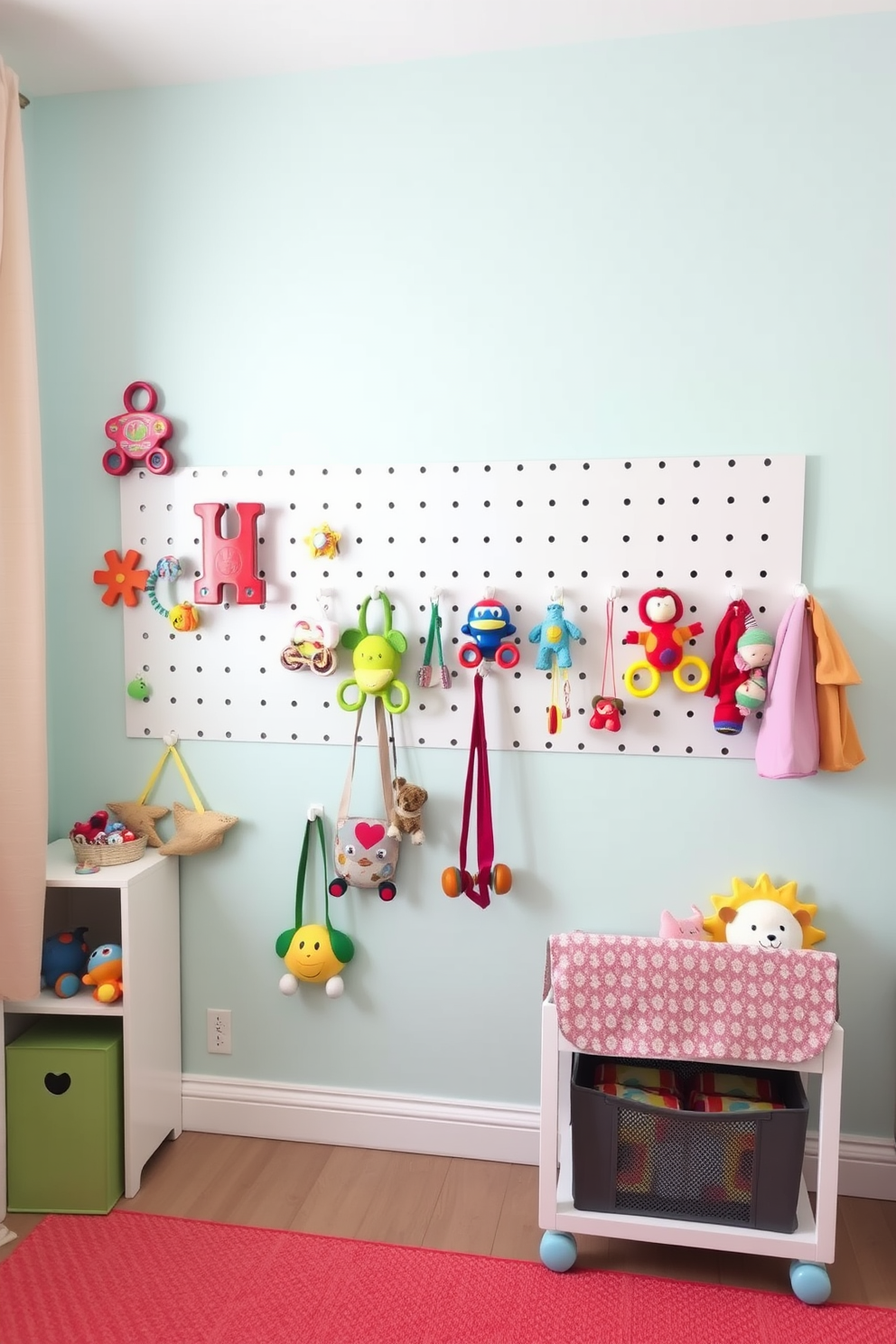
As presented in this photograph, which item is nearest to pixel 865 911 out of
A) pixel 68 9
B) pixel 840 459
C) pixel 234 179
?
pixel 840 459

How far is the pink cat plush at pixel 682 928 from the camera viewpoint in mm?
2016

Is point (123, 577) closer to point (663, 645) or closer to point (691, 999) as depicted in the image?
point (663, 645)

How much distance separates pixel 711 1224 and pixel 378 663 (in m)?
1.23

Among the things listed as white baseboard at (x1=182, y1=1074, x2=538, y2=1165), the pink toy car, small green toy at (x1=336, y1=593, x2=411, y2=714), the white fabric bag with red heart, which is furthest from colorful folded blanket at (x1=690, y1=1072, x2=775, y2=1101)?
the pink toy car

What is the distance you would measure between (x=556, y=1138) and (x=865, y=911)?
30.7 inches

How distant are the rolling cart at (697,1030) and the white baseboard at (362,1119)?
35 cm

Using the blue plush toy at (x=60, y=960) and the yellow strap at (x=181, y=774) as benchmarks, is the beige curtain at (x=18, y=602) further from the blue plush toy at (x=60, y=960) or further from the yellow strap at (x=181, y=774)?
the yellow strap at (x=181, y=774)

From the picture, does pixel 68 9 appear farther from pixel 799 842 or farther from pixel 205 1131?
pixel 205 1131

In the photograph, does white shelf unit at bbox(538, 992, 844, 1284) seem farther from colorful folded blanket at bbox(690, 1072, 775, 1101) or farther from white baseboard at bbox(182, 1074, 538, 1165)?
white baseboard at bbox(182, 1074, 538, 1165)

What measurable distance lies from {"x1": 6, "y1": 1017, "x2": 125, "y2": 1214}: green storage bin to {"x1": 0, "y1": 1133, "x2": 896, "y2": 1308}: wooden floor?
5cm

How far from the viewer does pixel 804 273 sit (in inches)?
78.2

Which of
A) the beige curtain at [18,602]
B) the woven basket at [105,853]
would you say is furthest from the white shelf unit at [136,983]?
the beige curtain at [18,602]

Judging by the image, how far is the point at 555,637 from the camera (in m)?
2.02

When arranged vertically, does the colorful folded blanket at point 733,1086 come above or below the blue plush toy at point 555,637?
below
